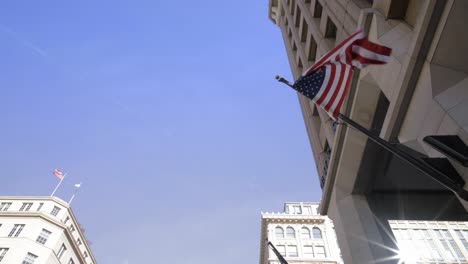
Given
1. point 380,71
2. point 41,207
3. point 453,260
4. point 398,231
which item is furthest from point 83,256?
point 380,71

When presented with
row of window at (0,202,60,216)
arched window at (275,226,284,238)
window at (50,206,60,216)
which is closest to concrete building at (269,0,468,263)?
arched window at (275,226,284,238)

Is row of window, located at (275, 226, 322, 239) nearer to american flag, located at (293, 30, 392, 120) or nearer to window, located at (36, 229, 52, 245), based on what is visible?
window, located at (36, 229, 52, 245)

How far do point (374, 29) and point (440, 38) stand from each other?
239 centimetres

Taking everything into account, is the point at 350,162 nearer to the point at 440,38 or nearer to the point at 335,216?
the point at 335,216

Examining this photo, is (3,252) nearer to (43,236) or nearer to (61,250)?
(43,236)

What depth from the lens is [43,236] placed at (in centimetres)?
5500

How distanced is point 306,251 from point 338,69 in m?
58.2

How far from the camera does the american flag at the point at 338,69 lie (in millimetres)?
7297

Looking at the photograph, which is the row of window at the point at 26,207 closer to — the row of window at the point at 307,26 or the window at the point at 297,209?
the window at the point at 297,209

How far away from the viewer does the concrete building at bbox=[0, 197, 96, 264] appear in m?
52.2

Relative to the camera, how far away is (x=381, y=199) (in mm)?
13523

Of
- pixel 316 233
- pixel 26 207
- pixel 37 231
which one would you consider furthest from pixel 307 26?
pixel 26 207

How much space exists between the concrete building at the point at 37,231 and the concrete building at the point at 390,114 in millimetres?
54069

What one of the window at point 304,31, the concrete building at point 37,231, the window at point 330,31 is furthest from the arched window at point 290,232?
the window at point 330,31
